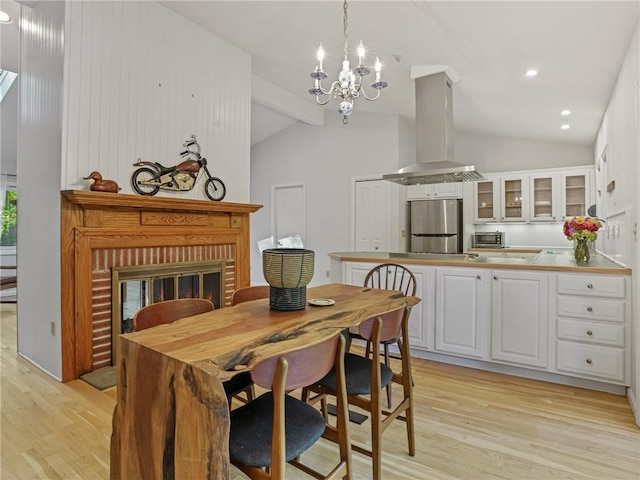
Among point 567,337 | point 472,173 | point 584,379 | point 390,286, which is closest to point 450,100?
point 472,173

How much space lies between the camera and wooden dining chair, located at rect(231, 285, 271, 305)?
2182 mm

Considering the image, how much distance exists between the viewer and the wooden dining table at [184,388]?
108 centimetres

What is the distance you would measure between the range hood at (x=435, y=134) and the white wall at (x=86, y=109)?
229 centimetres

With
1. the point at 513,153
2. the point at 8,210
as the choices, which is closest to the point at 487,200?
the point at 513,153

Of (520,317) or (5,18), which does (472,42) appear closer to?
(520,317)

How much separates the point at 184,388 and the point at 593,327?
2.82m

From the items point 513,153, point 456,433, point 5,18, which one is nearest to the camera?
point 456,433

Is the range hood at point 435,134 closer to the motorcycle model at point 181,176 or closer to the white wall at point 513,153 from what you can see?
the motorcycle model at point 181,176

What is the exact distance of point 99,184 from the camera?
9.14ft

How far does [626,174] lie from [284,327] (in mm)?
2768

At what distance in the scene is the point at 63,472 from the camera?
1746 mm

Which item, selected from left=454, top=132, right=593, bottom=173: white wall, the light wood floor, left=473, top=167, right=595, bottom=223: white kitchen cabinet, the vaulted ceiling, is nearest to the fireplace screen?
the light wood floor

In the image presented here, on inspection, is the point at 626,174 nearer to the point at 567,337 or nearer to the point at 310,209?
the point at 567,337

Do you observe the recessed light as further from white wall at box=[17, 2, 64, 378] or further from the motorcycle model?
the motorcycle model
